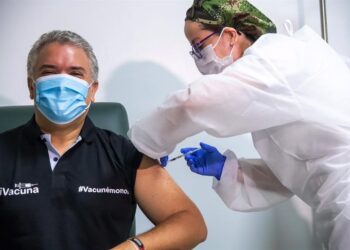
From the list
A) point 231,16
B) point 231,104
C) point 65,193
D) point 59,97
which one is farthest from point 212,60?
point 65,193

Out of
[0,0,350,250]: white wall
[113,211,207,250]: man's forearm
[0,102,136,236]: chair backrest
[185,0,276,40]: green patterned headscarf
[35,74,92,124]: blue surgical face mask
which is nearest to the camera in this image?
[113,211,207,250]: man's forearm

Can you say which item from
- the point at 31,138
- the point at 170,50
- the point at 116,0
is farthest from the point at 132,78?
the point at 31,138

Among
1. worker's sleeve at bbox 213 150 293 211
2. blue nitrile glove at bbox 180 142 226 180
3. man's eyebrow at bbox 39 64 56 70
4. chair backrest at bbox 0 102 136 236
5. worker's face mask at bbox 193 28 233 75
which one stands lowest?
worker's sleeve at bbox 213 150 293 211

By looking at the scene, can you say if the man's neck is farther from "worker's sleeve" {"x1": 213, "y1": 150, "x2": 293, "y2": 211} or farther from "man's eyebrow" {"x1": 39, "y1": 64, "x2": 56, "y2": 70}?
"worker's sleeve" {"x1": 213, "y1": 150, "x2": 293, "y2": 211}

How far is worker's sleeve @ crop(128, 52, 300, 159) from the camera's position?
0.93 metres

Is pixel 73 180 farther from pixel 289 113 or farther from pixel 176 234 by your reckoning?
pixel 289 113

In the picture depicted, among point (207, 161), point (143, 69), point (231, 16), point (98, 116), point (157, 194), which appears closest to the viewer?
point (157, 194)

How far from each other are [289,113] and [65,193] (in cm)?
70

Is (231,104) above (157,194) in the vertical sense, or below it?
above

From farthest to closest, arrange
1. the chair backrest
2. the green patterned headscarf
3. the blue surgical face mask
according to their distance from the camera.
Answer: the chair backrest → the green patterned headscarf → the blue surgical face mask

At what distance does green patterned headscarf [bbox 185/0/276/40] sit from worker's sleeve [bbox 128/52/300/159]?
32cm

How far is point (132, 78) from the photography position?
175 cm

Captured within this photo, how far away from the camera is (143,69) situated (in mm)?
1757

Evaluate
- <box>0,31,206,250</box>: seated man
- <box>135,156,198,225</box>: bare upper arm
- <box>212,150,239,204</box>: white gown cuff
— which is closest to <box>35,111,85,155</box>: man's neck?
<box>0,31,206,250</box>: seated man
